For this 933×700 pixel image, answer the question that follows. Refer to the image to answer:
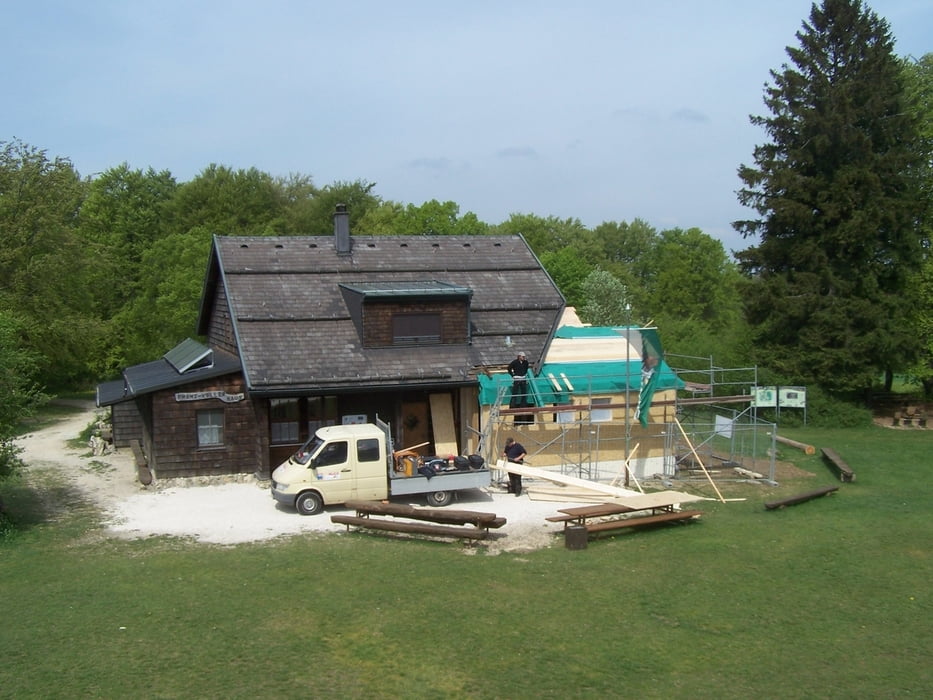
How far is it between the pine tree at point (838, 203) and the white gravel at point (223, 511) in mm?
19216

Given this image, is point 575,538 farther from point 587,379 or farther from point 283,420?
point 283,420

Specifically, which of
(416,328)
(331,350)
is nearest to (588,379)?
(416,328)

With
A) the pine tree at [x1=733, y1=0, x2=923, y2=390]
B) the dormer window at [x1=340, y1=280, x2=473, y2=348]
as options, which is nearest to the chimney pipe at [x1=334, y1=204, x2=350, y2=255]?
the dormer window at [x1=340, y1=280, x2=473, y2=348]

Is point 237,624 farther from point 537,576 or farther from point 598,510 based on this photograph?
point 598,510

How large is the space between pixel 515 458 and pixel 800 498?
695cm

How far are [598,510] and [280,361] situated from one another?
32.2ft

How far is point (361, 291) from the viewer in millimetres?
24500

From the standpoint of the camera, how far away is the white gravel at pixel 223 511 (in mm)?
18234

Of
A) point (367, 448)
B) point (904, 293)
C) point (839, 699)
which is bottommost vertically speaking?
point (839, 699)

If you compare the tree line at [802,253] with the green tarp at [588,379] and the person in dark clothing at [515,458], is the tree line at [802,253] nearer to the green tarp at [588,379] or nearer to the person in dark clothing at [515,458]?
the green tarp at [588,379]

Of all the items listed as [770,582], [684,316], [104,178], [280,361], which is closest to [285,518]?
[280,361]

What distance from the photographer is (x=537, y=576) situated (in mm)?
15227

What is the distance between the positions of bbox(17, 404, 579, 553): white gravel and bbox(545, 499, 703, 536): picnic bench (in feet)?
1.61

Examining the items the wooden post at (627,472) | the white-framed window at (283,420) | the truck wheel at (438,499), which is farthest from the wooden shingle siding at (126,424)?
the wooden post at (627,472)
